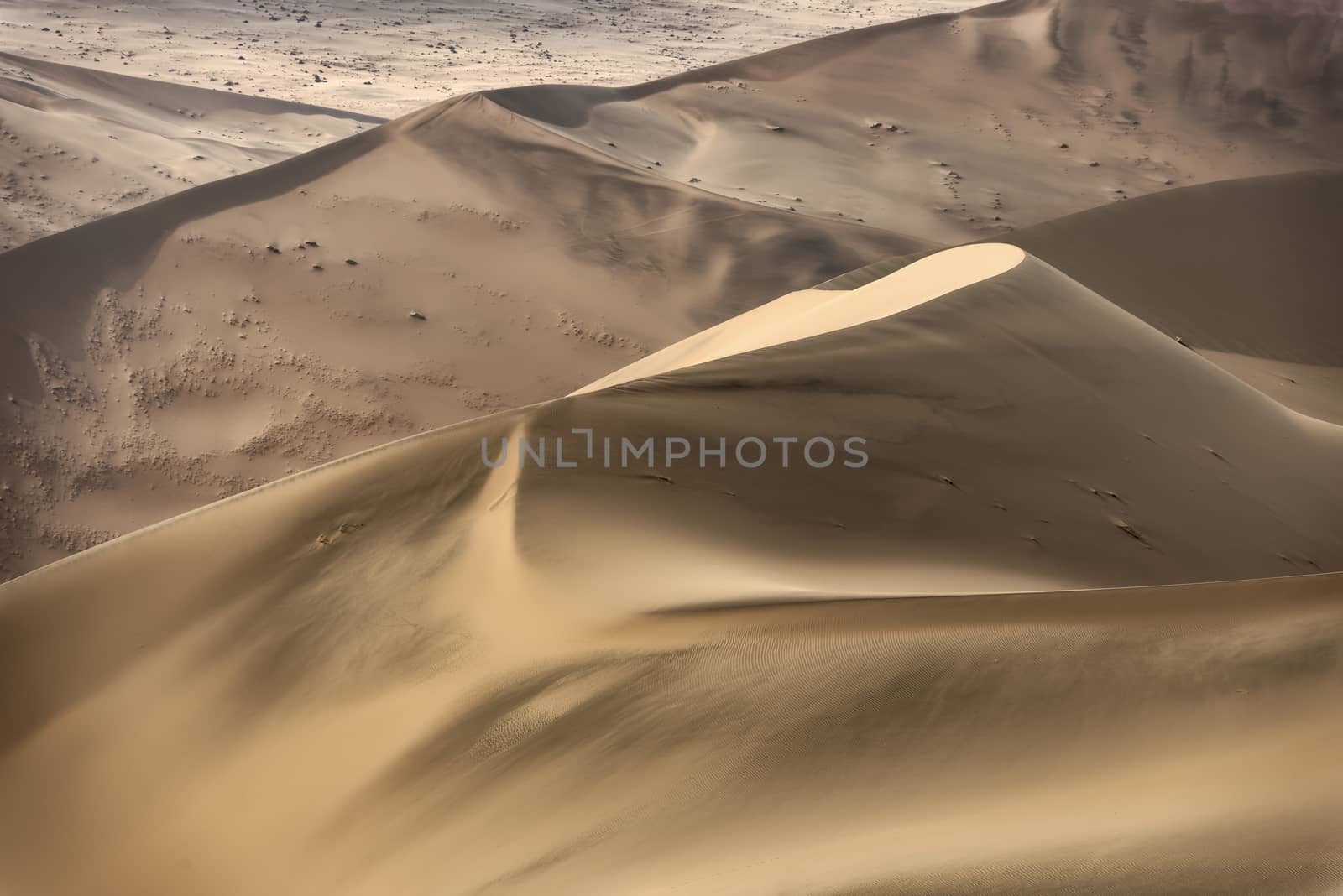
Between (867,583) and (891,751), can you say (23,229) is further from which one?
(891,751)

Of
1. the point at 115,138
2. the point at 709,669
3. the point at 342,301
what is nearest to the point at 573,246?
the point at 342,301

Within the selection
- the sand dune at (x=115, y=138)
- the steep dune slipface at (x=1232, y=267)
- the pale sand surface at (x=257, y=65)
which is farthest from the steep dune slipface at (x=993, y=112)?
the pale sand surface at (x=257, y=65)

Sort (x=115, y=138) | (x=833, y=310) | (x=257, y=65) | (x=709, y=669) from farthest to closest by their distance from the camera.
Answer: (x=257, y=65) → (x=115, y=138) → (x=833, y=310) → (x=709, y=669)

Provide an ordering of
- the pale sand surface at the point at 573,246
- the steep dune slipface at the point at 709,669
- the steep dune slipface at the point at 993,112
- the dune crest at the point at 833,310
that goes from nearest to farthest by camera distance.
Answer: the steep dune slipface at the point at 709,669 → the dune crest at the point at 833,310 → the pale sand surface at the point at 573,246 → the steep dune slipface at the point at 993,112

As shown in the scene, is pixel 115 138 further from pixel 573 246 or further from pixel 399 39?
pixel 399 39

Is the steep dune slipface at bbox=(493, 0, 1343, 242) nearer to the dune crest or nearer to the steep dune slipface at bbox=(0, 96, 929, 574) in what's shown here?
the steep dune slipface at bbox=(0, 96, 929, 574)

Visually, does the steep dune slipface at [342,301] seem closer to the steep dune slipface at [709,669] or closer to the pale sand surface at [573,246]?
the pale sand surface at [573,246]
